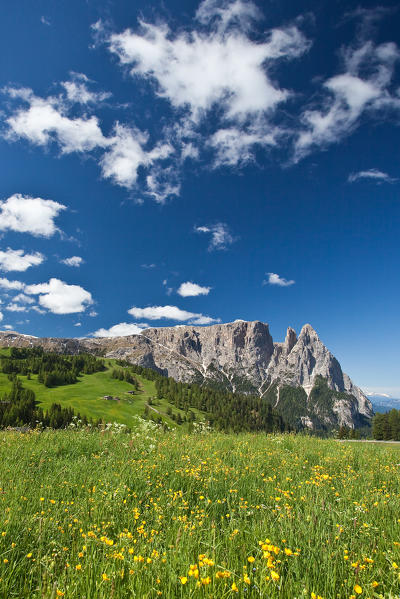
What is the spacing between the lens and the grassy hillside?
131m

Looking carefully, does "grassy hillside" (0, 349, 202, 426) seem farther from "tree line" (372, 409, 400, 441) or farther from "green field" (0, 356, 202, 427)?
"tree line" (372, 409, 400, 441)

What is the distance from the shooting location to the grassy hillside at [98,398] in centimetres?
13062

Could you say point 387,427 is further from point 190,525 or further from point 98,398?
point 98,398

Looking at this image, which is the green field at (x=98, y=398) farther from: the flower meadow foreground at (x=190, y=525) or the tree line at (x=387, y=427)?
the flower meadow foreground at (x=190, y=525)

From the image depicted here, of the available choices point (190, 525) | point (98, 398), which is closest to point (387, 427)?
point (190, 525)

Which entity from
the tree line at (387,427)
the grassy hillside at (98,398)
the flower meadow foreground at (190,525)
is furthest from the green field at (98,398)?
the flower meadow foreground at (190,525)

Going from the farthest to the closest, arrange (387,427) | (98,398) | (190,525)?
(98,398)
(387,427)
(190,525)

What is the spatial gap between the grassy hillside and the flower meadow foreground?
12003 cm

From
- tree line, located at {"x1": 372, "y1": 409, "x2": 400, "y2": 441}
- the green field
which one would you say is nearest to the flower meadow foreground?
tree line, located at {"x1": 372, "y1": 409, "x2": 400, "y2": 441}

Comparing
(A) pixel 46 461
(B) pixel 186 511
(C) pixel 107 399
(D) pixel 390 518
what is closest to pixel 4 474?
(A) pixel 46 461

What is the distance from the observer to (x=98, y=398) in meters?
153

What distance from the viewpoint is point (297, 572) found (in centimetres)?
346

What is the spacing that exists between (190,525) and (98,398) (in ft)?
541

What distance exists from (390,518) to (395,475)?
4434mm
